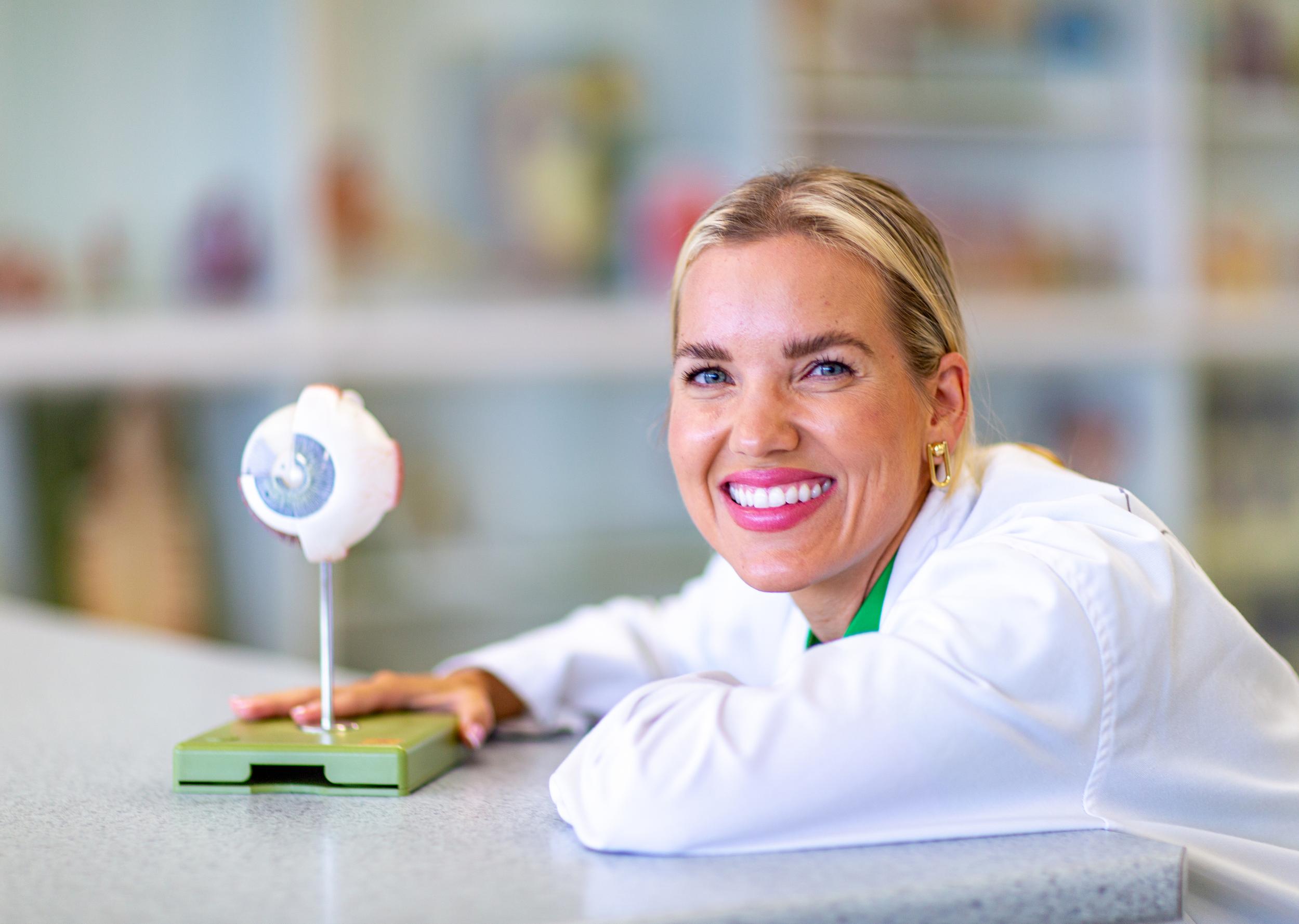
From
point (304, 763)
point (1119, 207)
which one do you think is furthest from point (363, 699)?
point (1119, 207)

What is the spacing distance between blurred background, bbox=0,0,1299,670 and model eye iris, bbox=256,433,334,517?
6.58 ft

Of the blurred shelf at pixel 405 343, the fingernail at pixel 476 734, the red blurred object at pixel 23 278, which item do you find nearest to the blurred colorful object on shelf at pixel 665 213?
the blurred shelf at pixel 405 343

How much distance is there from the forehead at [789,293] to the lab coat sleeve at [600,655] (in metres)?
0.43

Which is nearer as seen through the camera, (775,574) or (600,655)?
(775,574)

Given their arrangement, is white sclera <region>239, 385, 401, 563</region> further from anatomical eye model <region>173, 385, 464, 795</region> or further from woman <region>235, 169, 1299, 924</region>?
woman <region>235, 169, 1299, 924</region>

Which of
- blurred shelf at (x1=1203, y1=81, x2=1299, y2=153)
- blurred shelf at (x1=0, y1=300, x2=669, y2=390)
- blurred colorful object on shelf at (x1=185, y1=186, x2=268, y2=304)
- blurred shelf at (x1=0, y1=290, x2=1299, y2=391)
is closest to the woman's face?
blurred shelf at (x1=0, y1=290, x2=1299, y2=391)

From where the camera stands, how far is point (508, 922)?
0.78 meters

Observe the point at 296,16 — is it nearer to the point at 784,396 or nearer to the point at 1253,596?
the point at 784,396

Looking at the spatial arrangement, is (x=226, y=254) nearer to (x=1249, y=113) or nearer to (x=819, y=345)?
(x=819, y=345)

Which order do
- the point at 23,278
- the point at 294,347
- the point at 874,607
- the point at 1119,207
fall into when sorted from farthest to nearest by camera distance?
the point at 1119,207
the point at 23,278
the point at 294,347
the point at 874,607

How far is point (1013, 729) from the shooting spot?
3.10ft

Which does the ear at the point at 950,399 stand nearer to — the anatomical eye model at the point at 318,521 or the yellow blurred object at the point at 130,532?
the anatomical eye model at the point at 318,521

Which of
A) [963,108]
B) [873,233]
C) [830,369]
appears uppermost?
[963,108]

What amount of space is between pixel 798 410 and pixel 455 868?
459mm
